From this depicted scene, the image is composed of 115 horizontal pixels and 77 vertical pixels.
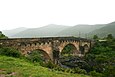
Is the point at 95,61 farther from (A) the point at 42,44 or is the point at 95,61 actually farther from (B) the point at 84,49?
(A) the point at 42,44

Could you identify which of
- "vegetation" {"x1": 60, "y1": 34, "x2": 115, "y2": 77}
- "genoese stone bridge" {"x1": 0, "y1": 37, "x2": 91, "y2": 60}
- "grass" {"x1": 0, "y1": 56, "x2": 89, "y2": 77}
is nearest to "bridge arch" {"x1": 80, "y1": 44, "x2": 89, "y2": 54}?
"vegetation" {"x1": 60, "y1": 34, "x2": 115, "y2": 77}

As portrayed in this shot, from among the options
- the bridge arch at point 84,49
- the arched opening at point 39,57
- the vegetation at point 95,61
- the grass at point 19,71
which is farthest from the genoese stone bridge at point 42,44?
the grass at point 19,71

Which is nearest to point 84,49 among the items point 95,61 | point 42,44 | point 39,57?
point 95,61

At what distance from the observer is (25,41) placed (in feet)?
104

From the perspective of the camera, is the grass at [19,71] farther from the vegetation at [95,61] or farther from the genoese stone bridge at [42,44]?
the vegetation at [95,61]

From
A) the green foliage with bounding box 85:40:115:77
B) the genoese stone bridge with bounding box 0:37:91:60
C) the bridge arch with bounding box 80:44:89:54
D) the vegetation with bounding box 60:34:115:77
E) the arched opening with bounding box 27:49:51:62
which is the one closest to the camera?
the arched opening with bounding box 27:49:51:62

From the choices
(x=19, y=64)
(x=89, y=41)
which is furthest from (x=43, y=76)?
(x=89, y=41)

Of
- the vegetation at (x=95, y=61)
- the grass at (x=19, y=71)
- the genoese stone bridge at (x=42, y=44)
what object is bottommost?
the vegetation at (x=95, y=61)

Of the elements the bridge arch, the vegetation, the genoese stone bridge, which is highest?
the genoese stone bridge

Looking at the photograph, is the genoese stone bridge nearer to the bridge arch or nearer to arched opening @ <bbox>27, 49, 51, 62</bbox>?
arched opening @ <bbox>27, 49, 51, 62</bbox>

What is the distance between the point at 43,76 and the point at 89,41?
143 feet

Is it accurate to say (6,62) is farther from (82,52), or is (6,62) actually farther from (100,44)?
(100,44)

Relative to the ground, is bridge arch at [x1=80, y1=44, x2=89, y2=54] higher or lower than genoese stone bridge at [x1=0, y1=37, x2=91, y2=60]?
lower

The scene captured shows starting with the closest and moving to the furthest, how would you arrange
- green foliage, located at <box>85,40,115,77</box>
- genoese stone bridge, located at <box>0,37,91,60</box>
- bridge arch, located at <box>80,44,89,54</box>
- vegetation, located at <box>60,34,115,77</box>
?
genoese stone bridge, located at <box>0,37,91,60</box> < green foliage, located at <box>85,40,115,77</box> < vegetation, located at <box>60,34,115,77</box> < bridge arch, located at <box>80,44,89,54</box>
